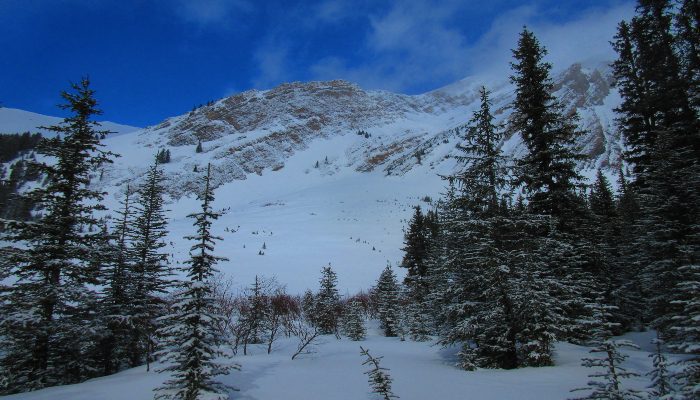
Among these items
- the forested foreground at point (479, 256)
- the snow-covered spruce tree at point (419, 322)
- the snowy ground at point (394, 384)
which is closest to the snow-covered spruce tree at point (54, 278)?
the forested foreground at point (479, 256)

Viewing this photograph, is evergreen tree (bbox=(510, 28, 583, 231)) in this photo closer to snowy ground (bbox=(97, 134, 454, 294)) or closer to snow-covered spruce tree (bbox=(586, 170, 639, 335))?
snow-covered spruce tree (bbox=(586, 170, 639, 335))

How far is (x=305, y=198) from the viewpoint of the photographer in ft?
331

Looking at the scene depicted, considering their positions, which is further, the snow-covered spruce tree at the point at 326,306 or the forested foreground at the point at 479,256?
the snow-covered spruce tree at the point at 326,306

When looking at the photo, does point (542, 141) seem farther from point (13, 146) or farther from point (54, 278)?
point (13, 146)

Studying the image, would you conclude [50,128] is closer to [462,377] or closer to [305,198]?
[462,377]

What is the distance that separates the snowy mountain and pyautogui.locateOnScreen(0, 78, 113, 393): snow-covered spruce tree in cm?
2286

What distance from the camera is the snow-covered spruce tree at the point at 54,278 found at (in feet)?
42.7

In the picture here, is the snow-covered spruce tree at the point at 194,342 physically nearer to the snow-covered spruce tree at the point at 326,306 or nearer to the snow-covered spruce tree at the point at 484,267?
the snow-covered spruce tree at the point at 484,267

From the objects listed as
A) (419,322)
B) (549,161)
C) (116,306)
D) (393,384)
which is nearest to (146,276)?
(116,306)

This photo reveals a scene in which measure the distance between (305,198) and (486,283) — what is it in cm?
8946

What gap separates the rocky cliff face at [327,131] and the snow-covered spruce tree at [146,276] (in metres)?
96.7

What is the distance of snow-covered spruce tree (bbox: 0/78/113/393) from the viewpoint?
1300cm

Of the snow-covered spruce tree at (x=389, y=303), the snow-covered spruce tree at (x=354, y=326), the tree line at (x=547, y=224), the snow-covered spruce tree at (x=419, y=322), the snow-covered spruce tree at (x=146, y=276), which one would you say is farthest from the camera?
the snow-covered spruce tree at (x=389, y=303)

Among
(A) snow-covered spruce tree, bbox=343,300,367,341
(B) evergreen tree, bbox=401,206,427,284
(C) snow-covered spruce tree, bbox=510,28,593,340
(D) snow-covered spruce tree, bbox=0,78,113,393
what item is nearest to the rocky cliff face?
(B) evergreen tree, bbox=401,206,427,284
